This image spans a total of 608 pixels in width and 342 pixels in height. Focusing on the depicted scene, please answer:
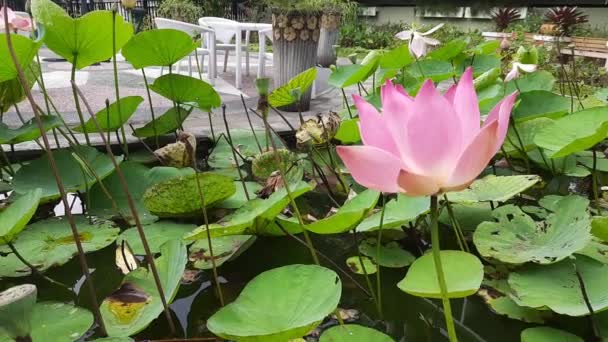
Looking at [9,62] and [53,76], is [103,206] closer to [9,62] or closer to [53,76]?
[9,62]

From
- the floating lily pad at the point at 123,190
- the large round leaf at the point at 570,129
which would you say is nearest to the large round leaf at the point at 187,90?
the floating lily pad at the point at 123,190

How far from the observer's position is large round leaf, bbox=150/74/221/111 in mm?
1102

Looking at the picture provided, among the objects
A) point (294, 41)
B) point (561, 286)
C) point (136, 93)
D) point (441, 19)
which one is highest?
point (441, 19)

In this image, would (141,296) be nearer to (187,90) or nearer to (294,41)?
(187,90)

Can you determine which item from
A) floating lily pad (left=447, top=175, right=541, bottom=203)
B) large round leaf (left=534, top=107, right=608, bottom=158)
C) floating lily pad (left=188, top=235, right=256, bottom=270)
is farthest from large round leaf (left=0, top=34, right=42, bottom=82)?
large round leaf (left=534, top=107, right=608, bottom=158)

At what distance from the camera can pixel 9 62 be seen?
0.82 metres

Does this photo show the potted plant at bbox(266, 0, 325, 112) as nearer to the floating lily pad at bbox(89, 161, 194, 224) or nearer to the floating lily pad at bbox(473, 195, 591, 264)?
the floating lily pad at bbox(89, 161, 194, 224)

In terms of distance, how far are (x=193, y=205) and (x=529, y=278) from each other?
57 centimetres

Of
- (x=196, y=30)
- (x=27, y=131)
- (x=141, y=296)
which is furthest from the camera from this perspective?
(x=196, y=30)

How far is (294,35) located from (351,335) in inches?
91.2

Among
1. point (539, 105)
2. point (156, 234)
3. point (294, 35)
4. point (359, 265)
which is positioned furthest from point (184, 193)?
point (294, 35)

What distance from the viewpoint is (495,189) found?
83 cm

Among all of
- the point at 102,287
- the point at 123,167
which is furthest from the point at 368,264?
the point at 123,167

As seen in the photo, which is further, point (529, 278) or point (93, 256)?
point (93, 256)
